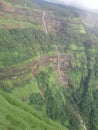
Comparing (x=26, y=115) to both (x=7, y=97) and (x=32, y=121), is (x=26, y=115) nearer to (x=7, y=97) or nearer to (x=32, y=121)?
(x=32, y=121)

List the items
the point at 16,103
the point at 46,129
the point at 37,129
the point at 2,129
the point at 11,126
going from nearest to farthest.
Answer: the point at 2,129 < the point at 11,126 < the point at 37,129 < the point at 46,129 < the point at 16,103

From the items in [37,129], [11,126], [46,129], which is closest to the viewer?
[11,126]

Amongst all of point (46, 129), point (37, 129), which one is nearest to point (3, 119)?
point (37, 129)

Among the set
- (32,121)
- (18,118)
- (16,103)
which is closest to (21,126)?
(18,118)

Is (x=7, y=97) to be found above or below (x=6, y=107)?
below

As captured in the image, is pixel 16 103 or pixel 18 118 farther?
pixel 16 103

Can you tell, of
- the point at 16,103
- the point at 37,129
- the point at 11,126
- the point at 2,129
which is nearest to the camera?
the point at 2,129

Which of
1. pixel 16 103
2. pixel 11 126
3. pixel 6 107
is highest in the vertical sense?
pixel 11 126

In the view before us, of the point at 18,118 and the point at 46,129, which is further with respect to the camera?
the point at 46,129

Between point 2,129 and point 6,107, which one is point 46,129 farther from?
point 2,129
